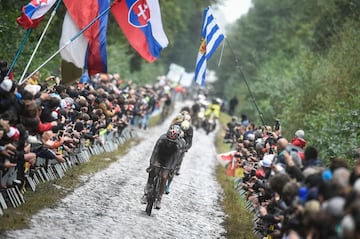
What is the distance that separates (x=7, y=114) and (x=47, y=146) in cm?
270

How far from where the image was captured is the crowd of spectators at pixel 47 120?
1197cm

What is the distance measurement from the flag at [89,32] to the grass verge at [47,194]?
2.91 meters

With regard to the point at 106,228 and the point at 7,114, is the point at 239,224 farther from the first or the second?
the point at 7,114

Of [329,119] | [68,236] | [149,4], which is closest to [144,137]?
[329,119]

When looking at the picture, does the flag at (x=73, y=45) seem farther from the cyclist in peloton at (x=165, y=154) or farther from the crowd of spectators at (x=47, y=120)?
the cyclist in peloton at (x=165, y=154)

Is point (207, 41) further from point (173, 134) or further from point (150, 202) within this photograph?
point (150, 202)

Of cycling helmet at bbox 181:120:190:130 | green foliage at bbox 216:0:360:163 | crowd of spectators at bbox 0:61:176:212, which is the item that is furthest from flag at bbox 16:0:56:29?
cycling helmet at bbox 181:120:190:130

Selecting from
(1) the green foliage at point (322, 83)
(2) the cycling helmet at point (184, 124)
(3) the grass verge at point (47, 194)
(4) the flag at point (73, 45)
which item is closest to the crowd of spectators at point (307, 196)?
(3) the grass verge at point (47, 194)

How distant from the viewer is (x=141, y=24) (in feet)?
57.0

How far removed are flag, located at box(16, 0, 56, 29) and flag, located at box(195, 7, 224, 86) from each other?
6.47 metres

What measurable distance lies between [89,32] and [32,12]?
1.66m

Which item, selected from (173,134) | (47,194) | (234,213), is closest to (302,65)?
(234,213)

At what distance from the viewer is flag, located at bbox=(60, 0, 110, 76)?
16.3m

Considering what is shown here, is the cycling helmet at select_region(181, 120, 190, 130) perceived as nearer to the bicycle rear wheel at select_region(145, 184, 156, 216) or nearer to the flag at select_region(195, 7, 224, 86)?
the flag at select_region(195, 7, 224, 86)
